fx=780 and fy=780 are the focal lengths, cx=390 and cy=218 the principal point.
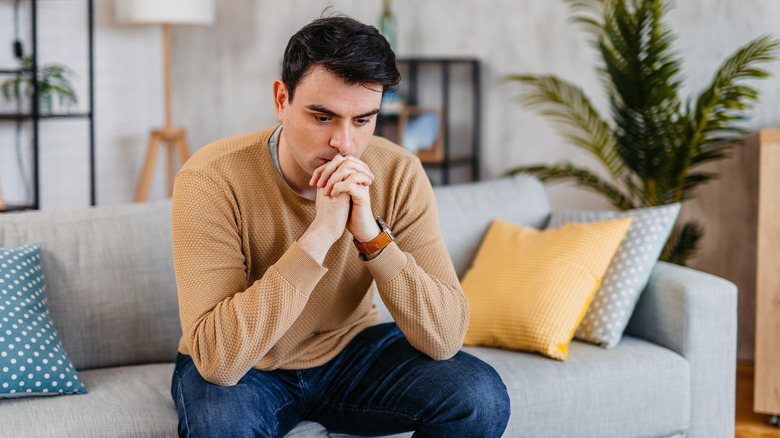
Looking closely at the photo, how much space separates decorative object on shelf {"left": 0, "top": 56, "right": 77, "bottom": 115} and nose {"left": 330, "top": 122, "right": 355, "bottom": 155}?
2413 mm

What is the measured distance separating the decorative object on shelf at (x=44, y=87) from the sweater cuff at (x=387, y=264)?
249 centimetres

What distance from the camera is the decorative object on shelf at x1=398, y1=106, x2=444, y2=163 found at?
3.53m

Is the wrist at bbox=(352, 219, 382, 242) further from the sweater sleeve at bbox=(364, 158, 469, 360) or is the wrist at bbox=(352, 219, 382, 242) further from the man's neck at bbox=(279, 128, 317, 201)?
the man's neck at bbox=(279, 128, 317, 201)

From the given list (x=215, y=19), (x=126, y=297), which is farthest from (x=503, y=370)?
(x=215, y=19)

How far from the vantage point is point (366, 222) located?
145cm

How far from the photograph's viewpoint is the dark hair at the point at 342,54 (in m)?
1.38

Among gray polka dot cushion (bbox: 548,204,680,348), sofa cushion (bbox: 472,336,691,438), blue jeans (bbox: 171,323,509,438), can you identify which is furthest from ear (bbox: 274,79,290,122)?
gray polka dot cushion (bbox: 548,204,680,348)

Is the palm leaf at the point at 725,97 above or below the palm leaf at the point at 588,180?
above

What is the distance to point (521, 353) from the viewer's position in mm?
1930

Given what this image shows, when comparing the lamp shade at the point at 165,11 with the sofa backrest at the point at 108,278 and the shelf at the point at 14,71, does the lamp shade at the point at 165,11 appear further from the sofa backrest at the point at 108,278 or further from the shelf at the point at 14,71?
the sofa backrest at the point at 108,278

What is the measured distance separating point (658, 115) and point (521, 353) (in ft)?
3.85

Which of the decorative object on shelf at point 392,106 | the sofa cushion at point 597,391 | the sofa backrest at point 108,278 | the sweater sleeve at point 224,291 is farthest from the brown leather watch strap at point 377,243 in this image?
the decorative object on shelf at point 392,106

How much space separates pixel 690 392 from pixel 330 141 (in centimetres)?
116

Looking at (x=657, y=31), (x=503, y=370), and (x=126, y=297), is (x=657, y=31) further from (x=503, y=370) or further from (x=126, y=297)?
(x=126, y=297)
